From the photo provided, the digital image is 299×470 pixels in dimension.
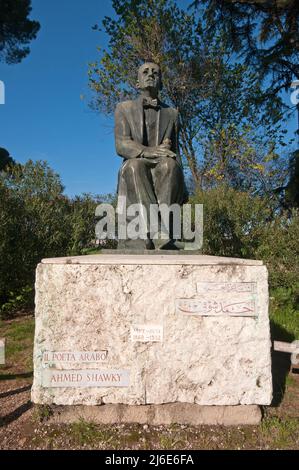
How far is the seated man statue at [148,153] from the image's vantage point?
2.85m

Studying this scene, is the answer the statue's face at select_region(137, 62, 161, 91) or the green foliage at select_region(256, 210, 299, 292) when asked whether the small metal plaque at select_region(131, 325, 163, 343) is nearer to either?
the statue's face at select_region(137, 62, 161, 91)

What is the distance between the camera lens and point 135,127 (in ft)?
10.5

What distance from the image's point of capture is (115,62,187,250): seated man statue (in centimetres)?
285

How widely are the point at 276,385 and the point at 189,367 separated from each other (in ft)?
3.39

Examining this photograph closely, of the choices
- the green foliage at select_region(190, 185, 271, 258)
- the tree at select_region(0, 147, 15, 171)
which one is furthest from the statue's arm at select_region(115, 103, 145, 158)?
the tree at select_region(0, 147, 15, 171)

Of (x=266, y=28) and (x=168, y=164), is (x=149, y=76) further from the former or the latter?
(x=266, y=28)

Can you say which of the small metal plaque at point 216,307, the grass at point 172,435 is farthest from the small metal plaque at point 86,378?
the small metal plaque at point 216,307

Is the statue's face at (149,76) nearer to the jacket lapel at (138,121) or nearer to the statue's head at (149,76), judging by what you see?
the statue's head at (149,76)

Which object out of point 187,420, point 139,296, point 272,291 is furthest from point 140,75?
point 272,291

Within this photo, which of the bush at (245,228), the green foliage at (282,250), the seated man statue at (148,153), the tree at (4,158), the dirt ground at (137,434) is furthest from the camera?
the tree at (4,158)

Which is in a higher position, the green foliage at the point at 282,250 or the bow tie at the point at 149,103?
the bow tie at the point at 149,103

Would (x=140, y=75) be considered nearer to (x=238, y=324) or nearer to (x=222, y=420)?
(x=238, y=324)

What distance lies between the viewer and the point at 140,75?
10.7 ft
